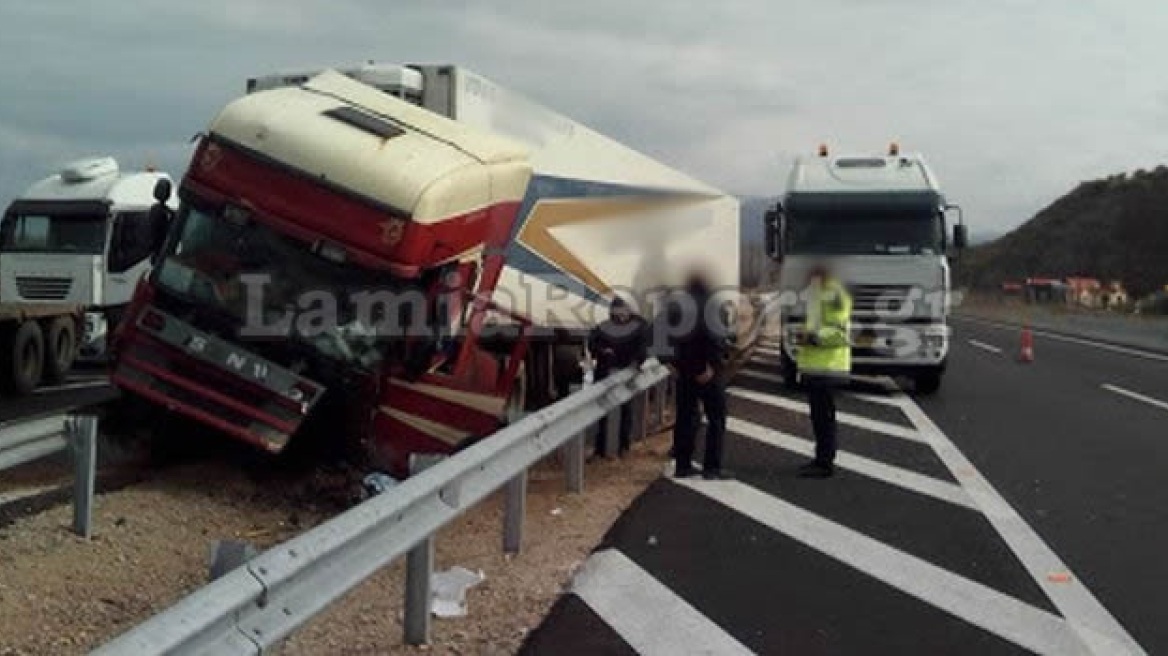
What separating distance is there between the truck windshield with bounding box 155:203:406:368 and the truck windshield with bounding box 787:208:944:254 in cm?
1018

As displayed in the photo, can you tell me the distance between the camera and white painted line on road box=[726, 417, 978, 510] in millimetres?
10008

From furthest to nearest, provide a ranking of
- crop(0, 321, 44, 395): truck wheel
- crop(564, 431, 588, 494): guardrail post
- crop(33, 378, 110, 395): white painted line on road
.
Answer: crop(33, 378, 110, 395): white painted line on road → crop(0, 321, 44, 395): truck wheel → crop(564, 431, 588, 494): guardrail post

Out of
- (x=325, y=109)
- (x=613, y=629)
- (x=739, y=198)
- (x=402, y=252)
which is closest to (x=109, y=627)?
(x=613, y=629)

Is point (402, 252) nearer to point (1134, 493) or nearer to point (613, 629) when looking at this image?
point (613, 629)

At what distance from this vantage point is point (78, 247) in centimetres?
2161

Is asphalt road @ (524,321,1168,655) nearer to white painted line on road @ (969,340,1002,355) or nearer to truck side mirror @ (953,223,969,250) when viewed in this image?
truck side mirror @ (953,223,969,250)

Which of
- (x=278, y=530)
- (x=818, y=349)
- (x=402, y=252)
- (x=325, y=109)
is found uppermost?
(x=325, y=109)

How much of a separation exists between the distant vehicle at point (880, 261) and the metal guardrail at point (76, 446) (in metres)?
12.0

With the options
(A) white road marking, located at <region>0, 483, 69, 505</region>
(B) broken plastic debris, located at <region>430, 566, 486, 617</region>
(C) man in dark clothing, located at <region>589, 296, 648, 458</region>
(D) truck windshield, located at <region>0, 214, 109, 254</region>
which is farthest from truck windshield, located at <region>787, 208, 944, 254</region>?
(B) broken plastic debris, located at <region>430, 566, 486, 617</region>

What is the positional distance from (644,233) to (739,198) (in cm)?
765

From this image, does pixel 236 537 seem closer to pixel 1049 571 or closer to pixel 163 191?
pixel 163 191

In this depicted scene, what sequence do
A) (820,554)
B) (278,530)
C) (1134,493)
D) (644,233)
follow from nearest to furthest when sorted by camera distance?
(820,554)
(278,530)
(1134,493)
(644,233)

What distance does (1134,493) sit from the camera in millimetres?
10359

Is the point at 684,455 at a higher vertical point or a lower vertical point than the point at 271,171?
lower
